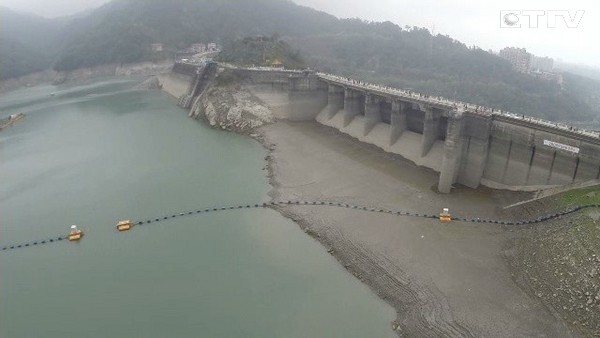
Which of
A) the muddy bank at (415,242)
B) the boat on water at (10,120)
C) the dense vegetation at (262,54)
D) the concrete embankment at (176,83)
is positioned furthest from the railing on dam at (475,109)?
the boat on water at (10,120)

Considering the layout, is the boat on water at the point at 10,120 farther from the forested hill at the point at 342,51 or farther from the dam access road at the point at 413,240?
the dam access road at the point at 413,240

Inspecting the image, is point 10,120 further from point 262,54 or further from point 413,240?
point 413,240

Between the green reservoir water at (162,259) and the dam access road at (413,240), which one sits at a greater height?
the dam access road at (413,240)

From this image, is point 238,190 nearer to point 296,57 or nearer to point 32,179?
point 32,179

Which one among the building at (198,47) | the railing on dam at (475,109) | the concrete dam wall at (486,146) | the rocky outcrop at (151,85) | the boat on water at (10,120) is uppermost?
the building at (198,47)

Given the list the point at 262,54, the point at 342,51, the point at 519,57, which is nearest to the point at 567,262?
the point at 262,54

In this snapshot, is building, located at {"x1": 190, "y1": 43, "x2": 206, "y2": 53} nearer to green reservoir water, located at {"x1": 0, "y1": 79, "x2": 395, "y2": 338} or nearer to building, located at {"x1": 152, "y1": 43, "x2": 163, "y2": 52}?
building, located at {"x1": 152, "y1": 43, "x2": 163, "y2": 52}
